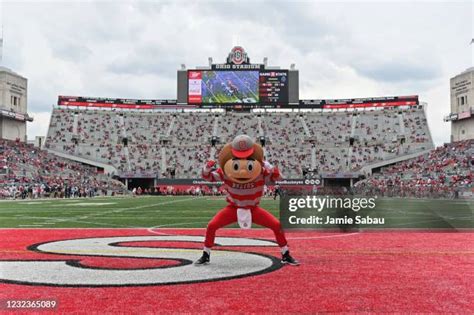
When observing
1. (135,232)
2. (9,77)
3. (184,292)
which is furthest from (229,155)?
(9,77)

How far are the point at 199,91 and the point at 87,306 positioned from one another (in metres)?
63.4

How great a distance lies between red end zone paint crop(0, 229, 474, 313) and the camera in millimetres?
5078

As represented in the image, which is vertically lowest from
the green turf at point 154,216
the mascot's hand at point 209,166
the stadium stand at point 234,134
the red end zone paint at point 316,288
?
the green turf at point 154,216

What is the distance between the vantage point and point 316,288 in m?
5.96

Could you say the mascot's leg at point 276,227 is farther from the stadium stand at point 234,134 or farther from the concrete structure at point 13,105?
the concrete structure at point 13,105

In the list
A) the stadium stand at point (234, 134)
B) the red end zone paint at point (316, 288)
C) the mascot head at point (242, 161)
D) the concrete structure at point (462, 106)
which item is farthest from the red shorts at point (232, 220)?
the concrete structure at point (462, 106)

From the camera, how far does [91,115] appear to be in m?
77.3

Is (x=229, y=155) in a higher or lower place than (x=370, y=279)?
higher

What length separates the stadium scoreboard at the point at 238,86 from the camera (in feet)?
220

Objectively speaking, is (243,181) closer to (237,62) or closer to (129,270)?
(129,270)

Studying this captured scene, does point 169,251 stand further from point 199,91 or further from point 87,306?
point 199,91

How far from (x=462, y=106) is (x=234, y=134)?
33151 mm

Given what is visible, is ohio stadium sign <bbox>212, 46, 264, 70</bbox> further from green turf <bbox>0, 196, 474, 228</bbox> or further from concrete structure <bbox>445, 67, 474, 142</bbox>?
green turf <bbox>0, 196, 474, 228</bbox>

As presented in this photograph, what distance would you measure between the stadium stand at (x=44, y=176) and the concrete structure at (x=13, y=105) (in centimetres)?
692
